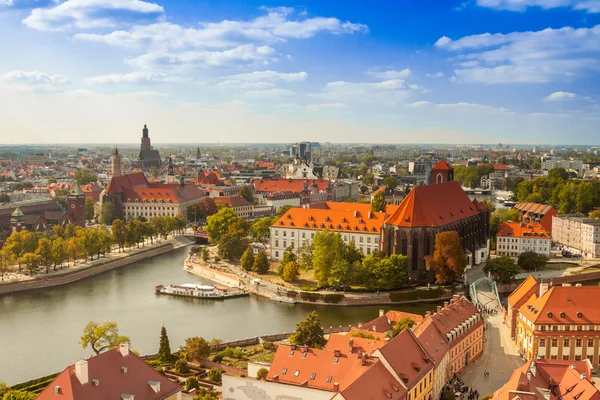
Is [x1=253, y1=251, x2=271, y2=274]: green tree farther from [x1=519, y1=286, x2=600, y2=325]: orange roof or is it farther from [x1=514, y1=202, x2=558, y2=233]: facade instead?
[x1=514, y1=202, x2=558, y2=233]: facade

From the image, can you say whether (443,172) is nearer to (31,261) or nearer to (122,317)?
(122,317)

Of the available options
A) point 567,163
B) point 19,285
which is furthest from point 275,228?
point 567,163

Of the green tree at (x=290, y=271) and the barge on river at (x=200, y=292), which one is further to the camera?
the green tree at (x=290, y=271)

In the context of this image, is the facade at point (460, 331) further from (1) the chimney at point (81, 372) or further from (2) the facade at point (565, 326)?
(1) the chimney at point (81, 372)

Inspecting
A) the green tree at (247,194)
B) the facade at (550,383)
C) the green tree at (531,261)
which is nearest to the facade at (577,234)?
the green tree at (531,261)

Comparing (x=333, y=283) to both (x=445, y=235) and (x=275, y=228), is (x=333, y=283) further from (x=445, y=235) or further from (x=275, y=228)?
(x=275, y=228)
